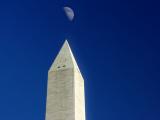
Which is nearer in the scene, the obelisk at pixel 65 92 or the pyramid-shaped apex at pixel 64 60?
the obelisk at pixel 65 92

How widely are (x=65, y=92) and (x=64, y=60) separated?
3.34m

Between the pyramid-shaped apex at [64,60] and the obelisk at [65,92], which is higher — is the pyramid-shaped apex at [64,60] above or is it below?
above

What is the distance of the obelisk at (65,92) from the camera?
77.8ft

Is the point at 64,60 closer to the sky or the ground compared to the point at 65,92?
closer to the sky

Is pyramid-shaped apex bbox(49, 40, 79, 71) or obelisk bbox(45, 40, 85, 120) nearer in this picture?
obelisk bbox(45, 40, 85, 120)

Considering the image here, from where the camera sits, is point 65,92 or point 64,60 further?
point 64,60

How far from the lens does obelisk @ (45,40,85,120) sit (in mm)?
23711

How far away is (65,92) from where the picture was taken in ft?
80.4

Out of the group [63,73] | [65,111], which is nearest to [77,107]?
[65,111]

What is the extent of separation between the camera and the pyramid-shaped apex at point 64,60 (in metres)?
26.0

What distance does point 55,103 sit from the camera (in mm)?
24297

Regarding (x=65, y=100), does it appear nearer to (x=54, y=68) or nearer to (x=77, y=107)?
(x=77, y=107)

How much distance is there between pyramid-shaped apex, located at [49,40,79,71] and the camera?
1024 inches

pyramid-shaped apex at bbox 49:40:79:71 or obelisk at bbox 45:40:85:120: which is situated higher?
pyramid-shaped apex at bbox 49:40:79:71
